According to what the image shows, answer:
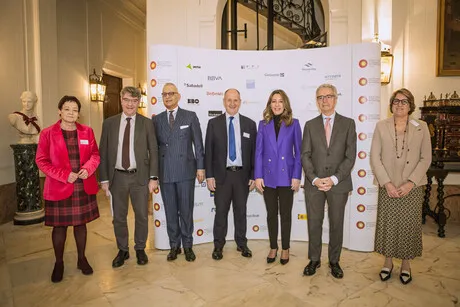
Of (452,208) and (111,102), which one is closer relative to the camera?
(452,208)

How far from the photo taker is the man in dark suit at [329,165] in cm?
290

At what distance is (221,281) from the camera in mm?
2918

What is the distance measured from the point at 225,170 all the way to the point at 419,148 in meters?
1.69

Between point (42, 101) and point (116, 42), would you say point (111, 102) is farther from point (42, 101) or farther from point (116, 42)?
point (42, 101)

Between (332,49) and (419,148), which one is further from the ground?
(332,49)

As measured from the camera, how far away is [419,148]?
2.76 m

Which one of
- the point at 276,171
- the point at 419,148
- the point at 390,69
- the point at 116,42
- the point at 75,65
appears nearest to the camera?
the point at 419,148

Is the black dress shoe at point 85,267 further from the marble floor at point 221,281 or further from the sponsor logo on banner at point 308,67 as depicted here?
the sponsor logo on banner at point 308,67

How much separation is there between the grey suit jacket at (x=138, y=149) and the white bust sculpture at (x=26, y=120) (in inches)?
88.8

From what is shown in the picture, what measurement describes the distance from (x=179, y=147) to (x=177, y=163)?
155 millimetres

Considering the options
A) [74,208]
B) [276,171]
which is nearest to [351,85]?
[276,171]

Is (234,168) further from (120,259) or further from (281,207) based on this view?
(120,259)

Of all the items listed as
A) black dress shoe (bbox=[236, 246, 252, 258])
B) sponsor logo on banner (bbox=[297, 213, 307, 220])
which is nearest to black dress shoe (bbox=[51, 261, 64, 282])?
black dress shoe (bbox=[236, 246, 252, 258])

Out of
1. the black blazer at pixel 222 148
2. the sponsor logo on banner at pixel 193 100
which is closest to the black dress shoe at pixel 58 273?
the black blazer at pixel 222 148
